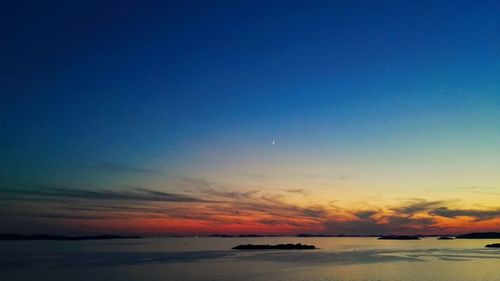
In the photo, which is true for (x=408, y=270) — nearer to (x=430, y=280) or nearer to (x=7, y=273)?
(x=430, y=280)

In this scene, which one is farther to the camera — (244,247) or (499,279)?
(244,247)

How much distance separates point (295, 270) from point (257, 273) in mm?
7077

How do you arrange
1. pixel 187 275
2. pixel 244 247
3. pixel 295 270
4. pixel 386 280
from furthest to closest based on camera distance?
pixel 244 247, pixel 295 270, pixel 187 275, pixel 386 280

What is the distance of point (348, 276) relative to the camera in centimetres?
5047

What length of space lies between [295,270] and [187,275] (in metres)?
15.7

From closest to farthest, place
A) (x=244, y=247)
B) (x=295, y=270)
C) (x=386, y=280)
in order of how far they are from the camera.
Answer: (x=386, y=280) → (x=295, y=270) → (x=244, y=247)

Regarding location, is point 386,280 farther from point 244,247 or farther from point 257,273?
point 244,247

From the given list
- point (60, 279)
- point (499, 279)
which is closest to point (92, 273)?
point (60, 279)

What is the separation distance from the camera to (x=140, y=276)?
163ft

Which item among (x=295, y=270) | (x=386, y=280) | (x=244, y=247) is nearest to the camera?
(x=386, y=280)

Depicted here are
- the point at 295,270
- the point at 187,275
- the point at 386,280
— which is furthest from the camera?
the point at 295,270

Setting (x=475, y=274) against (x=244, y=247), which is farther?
(x=244, y=247)

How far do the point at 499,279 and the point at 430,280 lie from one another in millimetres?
8114

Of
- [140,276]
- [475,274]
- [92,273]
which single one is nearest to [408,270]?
[475,274]
